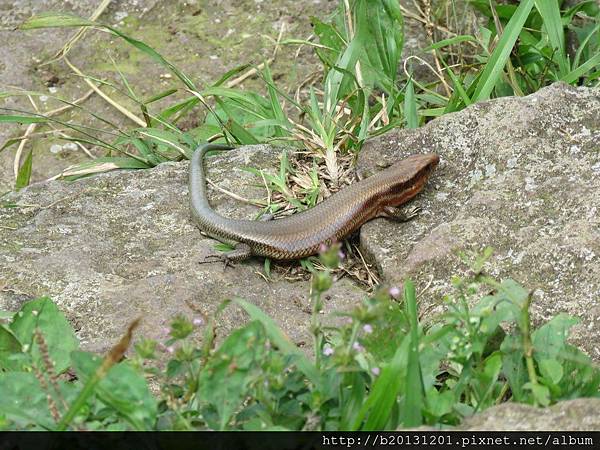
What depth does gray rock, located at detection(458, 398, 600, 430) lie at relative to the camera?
9.67ft

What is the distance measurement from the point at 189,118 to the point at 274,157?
1769 millimetres

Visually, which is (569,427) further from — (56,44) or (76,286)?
(56,44)

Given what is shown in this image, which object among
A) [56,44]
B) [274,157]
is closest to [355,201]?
[274,157]

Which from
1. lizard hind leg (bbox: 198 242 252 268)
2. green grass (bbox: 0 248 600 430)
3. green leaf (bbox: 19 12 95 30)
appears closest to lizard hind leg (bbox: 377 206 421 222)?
lizard hind leg (bbox: 198 242 252 268)

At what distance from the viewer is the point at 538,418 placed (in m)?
2.98

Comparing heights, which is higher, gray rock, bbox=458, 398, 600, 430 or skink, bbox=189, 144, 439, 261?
gray rock, bbox=458, 398, 600, 430

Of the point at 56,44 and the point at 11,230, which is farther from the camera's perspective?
the point at 56,44

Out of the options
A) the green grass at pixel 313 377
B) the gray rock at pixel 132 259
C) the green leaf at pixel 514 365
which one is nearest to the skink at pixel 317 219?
the gray rock at pixel 132 259

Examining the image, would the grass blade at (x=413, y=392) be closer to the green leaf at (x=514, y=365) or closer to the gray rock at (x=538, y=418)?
the gray rock at (x=538, y=418)

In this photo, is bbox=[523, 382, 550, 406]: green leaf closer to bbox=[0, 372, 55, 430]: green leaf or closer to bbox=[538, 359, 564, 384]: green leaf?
bbox=[538, 359, 564, 384]: green leaf

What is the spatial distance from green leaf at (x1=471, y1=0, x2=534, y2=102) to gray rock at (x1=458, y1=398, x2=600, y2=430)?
9.79ft

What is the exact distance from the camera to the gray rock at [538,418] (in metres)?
2.95

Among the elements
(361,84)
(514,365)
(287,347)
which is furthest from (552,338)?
(361,84)

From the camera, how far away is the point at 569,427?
2961mm
